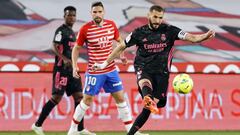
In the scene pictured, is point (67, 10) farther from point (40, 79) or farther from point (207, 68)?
point (207, 68)

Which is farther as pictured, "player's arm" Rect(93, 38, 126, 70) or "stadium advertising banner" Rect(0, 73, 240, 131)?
"stadium advertising banner" Rect(0, 73, 240, 131)

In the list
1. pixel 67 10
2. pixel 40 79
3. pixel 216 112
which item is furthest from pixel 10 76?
pixel 216 112

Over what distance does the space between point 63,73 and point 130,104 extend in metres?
1.76

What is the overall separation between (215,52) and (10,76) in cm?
751

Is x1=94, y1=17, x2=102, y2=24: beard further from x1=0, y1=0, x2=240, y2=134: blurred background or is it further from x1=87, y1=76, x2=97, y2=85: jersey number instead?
x1=0, y1=0, x2=240, y2=134: blurred background

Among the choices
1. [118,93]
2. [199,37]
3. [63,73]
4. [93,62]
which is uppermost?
[199,37]

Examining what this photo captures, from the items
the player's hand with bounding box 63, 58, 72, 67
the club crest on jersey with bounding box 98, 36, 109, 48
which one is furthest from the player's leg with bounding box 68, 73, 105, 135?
the player's hand with bounding box 63, 58, 72, 67

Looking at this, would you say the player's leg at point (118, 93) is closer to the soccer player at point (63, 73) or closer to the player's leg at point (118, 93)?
the player's leg at point (118, 93)

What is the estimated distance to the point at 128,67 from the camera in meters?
14.6

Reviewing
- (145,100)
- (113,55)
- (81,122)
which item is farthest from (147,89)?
(81,122)

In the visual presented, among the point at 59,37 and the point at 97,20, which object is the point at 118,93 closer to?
the point at 97,20

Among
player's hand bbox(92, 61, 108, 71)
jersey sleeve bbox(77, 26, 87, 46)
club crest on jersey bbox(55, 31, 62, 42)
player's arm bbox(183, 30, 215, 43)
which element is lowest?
player's hand bbox(92, 61, 108, 71)

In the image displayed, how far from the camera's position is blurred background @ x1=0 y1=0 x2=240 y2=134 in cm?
1286

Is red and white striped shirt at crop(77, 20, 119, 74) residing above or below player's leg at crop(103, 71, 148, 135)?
above
